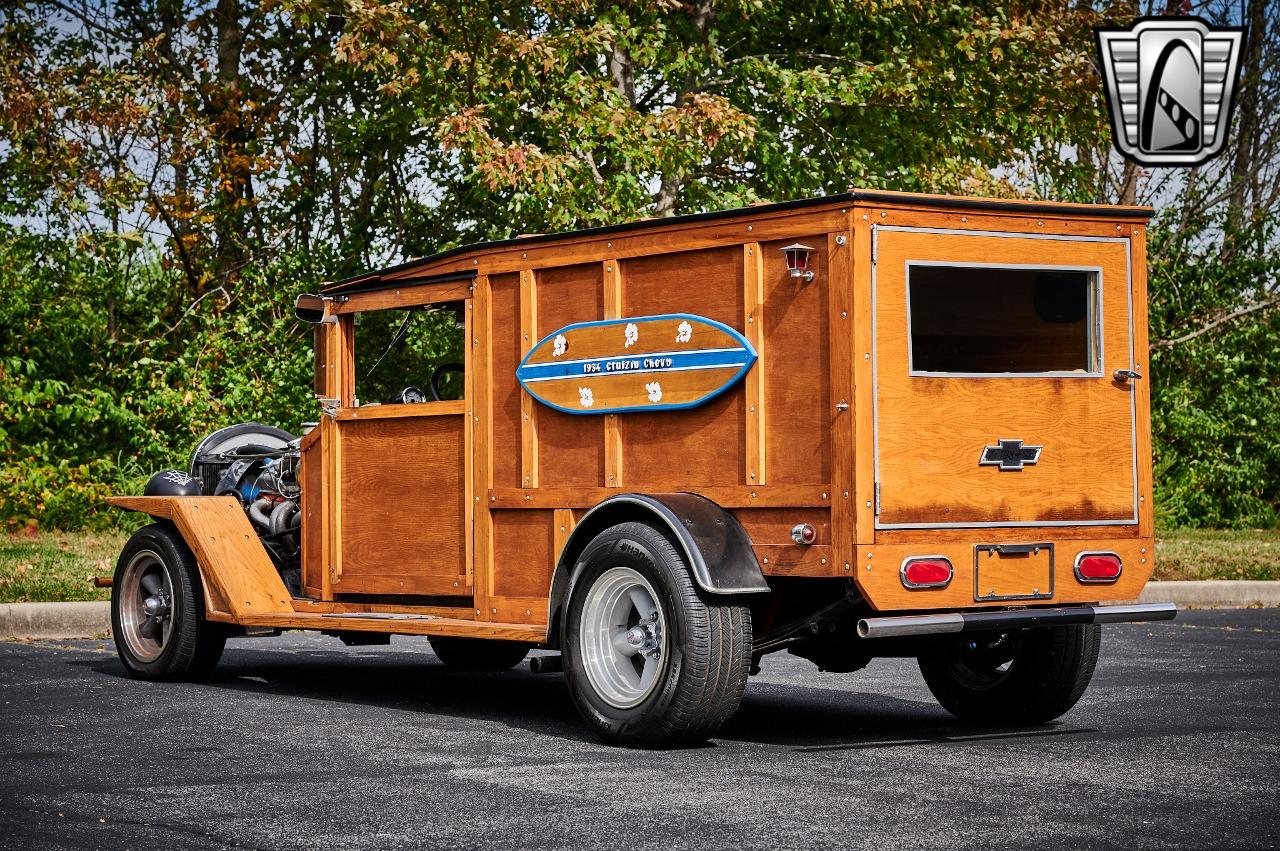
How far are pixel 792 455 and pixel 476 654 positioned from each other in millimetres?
4151

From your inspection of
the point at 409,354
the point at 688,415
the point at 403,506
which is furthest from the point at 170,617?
the point at 409,354

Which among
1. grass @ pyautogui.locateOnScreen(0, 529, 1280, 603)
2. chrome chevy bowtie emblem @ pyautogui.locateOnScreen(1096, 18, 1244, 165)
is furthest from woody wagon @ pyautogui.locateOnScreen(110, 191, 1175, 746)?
chrome chevy bowtie emblem @ pyautogui.locateOnScreen(1096, 18, 1244, 165)

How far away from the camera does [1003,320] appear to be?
757 cm

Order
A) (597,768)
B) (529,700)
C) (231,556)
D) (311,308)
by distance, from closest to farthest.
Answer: (597,768), (529,700), (231,556), (311,308)

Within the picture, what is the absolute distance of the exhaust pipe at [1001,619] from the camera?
6.63m

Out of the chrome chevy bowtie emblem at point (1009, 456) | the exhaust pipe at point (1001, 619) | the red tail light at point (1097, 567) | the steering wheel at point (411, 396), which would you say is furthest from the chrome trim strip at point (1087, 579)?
the steering wheel at point (411, 396)

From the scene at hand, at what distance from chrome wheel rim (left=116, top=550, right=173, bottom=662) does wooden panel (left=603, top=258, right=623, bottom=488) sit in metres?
3.33

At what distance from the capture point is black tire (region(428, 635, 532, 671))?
1052cm

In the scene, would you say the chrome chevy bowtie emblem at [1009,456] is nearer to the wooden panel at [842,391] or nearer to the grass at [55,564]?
the wooden panel at [842,391]

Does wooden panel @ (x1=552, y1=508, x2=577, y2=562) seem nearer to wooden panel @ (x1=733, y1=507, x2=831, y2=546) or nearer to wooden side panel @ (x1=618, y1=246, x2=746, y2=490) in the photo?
wooden side panel @ (x1=618, y1=246, x2=746, y2=490)

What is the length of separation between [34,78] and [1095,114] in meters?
11.8

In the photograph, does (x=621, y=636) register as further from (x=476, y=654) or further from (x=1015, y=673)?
(x=476, y=654)

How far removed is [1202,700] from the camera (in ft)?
28.5

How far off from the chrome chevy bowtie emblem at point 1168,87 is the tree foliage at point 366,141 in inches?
13.4
